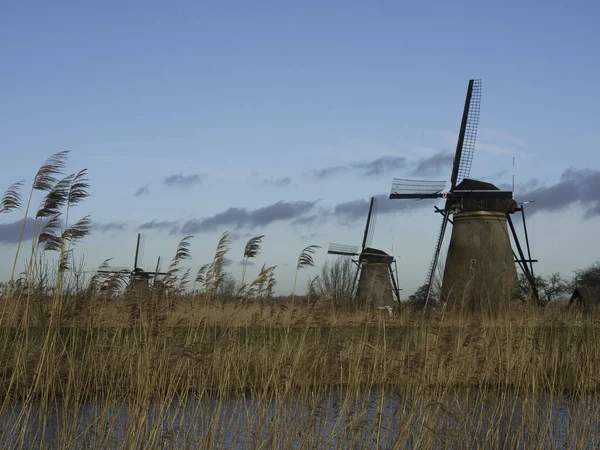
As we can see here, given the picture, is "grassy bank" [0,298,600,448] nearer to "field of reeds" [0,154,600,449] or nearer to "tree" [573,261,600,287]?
"field of reeds" [0,154,600,449]

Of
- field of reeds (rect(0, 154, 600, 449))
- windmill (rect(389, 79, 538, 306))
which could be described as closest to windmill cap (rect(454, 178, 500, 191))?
windmill (rect(389, 79, 538, 306))

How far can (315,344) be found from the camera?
22.7 ft

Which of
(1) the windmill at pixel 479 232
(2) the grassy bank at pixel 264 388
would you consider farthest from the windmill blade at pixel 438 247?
(2) the grassy bank at pixel 264 388

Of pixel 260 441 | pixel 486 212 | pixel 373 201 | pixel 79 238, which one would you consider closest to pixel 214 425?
pixel 260 441

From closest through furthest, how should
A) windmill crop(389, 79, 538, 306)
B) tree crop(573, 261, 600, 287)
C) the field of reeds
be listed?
the field of reeds
windmill crop(389, 79, 538, 306)
tree crop(573, 261, 600, 287)

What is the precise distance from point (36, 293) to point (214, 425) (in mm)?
3514

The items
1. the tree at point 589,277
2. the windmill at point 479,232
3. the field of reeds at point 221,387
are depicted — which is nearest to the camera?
the field of reeds at point 221,387

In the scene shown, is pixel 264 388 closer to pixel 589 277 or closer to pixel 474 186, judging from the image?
pixel 474 186

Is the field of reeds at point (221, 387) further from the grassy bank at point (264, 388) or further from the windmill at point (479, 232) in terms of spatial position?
the windmill at point (479, 232)

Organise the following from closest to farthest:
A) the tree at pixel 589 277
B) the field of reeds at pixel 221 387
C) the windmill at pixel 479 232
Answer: the field of reeds at pixel 221 387 → the windmill at pixel 479 232 → the tree at pixel 589 277

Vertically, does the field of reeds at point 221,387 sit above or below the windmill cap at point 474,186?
below

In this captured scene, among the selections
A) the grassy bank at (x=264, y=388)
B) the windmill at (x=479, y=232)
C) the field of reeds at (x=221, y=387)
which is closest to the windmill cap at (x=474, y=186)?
the windmill at (x=479, y=232)

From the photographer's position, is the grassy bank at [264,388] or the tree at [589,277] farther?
the tree at [589,277]

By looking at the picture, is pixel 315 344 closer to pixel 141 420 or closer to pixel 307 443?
pixel 307 443
